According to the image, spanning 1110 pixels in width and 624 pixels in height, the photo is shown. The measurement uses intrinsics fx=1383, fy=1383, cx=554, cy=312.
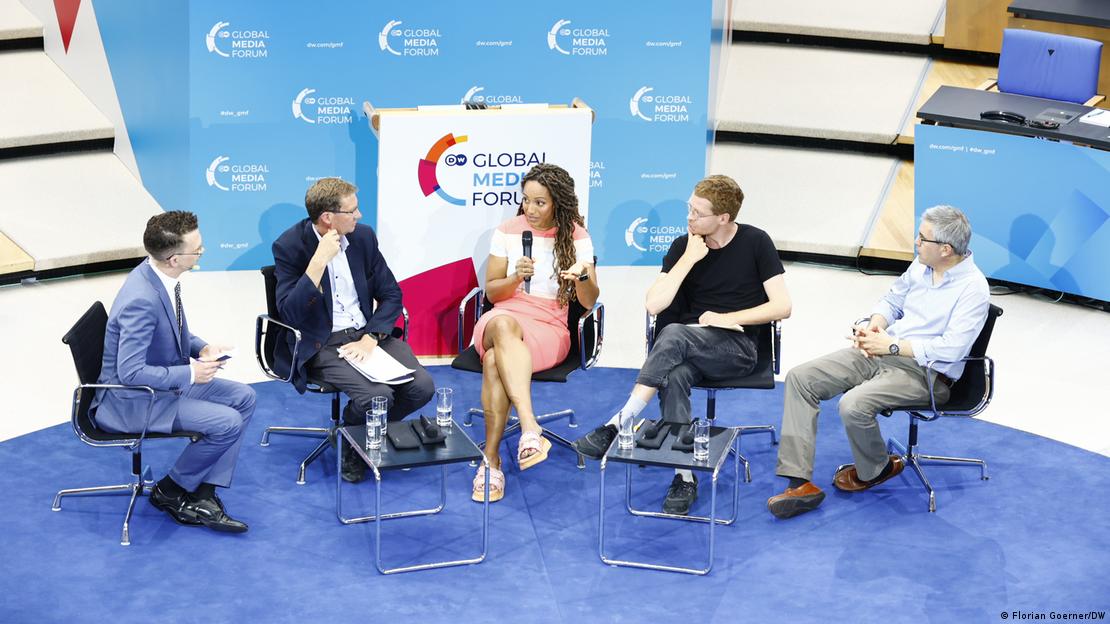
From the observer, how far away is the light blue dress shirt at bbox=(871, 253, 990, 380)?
5512mm

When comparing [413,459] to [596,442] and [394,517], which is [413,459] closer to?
[394,517]

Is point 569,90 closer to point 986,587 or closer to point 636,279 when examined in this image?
point 636,279

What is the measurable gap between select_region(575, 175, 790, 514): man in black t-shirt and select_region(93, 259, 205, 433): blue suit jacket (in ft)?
5.41

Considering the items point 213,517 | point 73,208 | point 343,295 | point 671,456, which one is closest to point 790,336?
point 671,456

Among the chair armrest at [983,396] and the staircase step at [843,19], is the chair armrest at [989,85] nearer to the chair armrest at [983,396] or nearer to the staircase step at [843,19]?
the staircase step at [843,19]

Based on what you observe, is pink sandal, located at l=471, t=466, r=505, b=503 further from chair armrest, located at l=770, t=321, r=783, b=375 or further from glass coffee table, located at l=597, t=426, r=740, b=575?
chair armrest, located at l=770, t=321, r=783, b=375

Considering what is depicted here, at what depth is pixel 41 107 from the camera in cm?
877

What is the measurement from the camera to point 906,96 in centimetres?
966

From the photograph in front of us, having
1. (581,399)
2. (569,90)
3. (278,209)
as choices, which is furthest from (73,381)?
(569,90)

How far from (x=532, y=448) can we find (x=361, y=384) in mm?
753

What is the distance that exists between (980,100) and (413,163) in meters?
3.56

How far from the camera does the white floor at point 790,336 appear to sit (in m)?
6.54

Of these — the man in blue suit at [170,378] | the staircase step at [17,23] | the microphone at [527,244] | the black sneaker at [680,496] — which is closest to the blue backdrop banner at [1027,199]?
the microphone at [527,244]

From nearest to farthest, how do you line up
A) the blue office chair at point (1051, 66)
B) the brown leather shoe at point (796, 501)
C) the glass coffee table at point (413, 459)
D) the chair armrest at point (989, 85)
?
the glass coffee table at point (413, 459) < the brown leather shoe at point (796, 501) < the blue office chair at point (1051, 66) < the chair armrest at point (989, 85)
